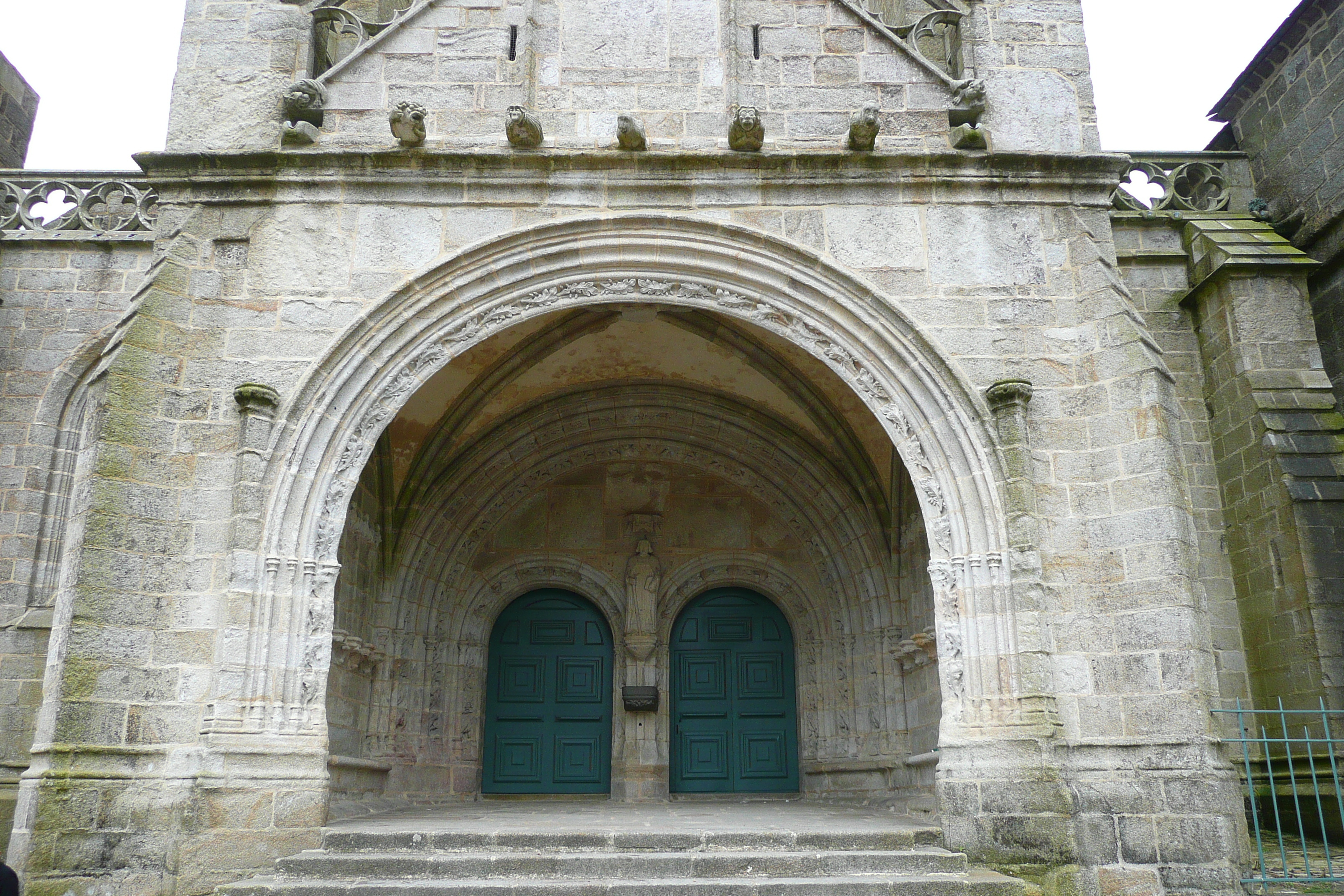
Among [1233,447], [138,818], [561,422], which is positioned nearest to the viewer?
[138,818]

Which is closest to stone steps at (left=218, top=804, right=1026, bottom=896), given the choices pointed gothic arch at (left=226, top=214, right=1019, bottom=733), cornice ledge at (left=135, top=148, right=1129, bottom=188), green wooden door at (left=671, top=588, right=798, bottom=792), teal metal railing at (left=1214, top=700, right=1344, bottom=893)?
pointed gothic arch at (left=226, top=214, right=1019, bottom=733)

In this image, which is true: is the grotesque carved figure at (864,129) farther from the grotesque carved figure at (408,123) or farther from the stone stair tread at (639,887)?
the stone stair tread at (639,887)

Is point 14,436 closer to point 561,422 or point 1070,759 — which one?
point 561,422

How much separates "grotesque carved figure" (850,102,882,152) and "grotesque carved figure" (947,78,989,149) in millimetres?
535

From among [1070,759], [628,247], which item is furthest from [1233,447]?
[628,247]

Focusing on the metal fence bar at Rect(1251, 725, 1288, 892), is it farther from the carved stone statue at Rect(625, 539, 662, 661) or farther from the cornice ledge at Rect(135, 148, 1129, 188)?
the carved stone statue at Rect(625, 539, 662, 661)

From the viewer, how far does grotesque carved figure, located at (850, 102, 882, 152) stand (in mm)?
6875

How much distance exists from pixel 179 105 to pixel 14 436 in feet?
11.3

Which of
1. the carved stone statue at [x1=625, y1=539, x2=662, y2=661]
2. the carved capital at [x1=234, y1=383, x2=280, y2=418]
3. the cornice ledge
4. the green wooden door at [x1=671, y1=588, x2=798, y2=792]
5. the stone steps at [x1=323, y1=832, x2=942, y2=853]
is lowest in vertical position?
the stone steps at [x1=323, y1=832, x2=942, y2=853]

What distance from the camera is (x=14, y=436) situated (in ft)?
28.8

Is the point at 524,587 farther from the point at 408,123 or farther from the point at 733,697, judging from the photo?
the point at 408,123

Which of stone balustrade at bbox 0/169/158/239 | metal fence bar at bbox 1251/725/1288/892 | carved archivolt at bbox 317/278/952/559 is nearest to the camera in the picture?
metal fence bar at bbox 1251/725/1288/892

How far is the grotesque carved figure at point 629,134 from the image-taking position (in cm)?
692

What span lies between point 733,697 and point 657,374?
3.11 metres
